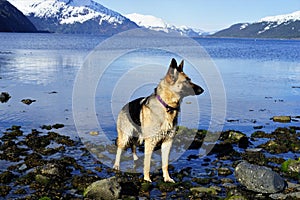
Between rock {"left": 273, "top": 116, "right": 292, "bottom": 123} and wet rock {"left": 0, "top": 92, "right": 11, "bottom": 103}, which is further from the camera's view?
wet rock {"left": 0, "top": 92, "right": 11, "bottom": 103}

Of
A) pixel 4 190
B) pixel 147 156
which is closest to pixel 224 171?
pixel 147 156

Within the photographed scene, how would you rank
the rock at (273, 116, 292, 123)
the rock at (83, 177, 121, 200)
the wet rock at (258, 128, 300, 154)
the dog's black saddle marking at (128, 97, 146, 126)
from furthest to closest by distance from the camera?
the rock at (273, 116, 292, 123), the wet rock at (258, 128, 300, 154), the dog's black saddle marking at (128, 97, 146, 126), the rock at (83, 177, 121, 200)

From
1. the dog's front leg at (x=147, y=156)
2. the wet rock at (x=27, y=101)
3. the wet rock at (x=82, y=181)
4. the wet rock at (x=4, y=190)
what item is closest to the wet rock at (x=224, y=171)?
the dog's front leg at (x=147, y=156)

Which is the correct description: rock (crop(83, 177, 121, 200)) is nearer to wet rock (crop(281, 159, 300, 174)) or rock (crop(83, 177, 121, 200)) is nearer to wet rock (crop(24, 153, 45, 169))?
wet rock (crop(24, 153, 45, 169))

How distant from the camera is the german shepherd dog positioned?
10.6 m

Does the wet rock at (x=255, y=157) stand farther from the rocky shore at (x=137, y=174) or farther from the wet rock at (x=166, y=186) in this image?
the wet rock at (x=166, y=186)

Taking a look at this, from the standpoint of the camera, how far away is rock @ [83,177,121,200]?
34.8 feet

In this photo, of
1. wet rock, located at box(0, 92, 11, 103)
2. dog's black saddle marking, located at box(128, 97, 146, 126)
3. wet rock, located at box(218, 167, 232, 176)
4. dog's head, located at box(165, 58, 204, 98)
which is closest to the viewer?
dog's head, located at box(165, 58, 204, 98)

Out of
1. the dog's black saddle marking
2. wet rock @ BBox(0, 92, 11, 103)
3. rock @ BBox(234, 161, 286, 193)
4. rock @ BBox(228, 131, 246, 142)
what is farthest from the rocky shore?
wet rock @ BBox(0, 92, 11, 103)

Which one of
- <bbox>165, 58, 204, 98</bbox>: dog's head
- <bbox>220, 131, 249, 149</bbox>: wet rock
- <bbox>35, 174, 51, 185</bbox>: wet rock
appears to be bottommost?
<bbox>35, 174, 51, 185</bbox>: wet rock

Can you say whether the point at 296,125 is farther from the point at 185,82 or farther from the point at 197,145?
the point at 185,82

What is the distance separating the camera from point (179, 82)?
1055cm

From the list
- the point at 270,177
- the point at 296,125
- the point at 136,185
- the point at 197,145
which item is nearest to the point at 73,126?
the point at 197,145

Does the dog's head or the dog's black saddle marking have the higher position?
the dog's head
